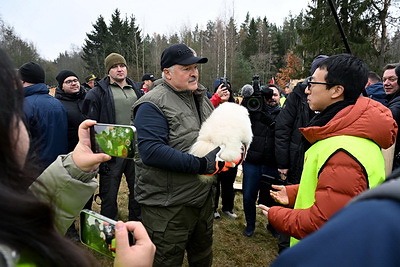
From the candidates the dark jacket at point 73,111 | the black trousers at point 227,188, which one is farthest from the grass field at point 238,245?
the dark jacket at point 73,111

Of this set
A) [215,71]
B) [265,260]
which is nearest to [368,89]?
[265,260]

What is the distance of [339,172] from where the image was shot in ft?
4.50

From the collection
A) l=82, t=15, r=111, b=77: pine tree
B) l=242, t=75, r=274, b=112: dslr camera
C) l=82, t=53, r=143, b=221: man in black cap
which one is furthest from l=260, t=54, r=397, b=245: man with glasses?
l=82, t=15, r=111, b=77: pine tree

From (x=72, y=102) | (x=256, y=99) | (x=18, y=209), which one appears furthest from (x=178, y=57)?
(x=72, y=102)

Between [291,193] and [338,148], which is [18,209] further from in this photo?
[291,193]

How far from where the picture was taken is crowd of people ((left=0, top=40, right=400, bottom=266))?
604 millimetres

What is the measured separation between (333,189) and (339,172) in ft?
0.29

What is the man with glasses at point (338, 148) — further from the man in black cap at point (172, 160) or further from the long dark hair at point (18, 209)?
the long dark hair at point (18, 209)

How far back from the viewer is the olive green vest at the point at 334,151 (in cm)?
138

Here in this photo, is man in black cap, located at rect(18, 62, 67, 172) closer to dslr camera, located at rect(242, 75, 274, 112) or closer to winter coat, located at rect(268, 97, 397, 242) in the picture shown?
dslr camera, located at rect(242, 75, 274, 112)

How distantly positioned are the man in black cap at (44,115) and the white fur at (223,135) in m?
2.20

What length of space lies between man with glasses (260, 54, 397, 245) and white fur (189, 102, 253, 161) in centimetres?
49

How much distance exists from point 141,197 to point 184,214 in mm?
345

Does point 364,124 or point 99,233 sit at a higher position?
point 364,124
